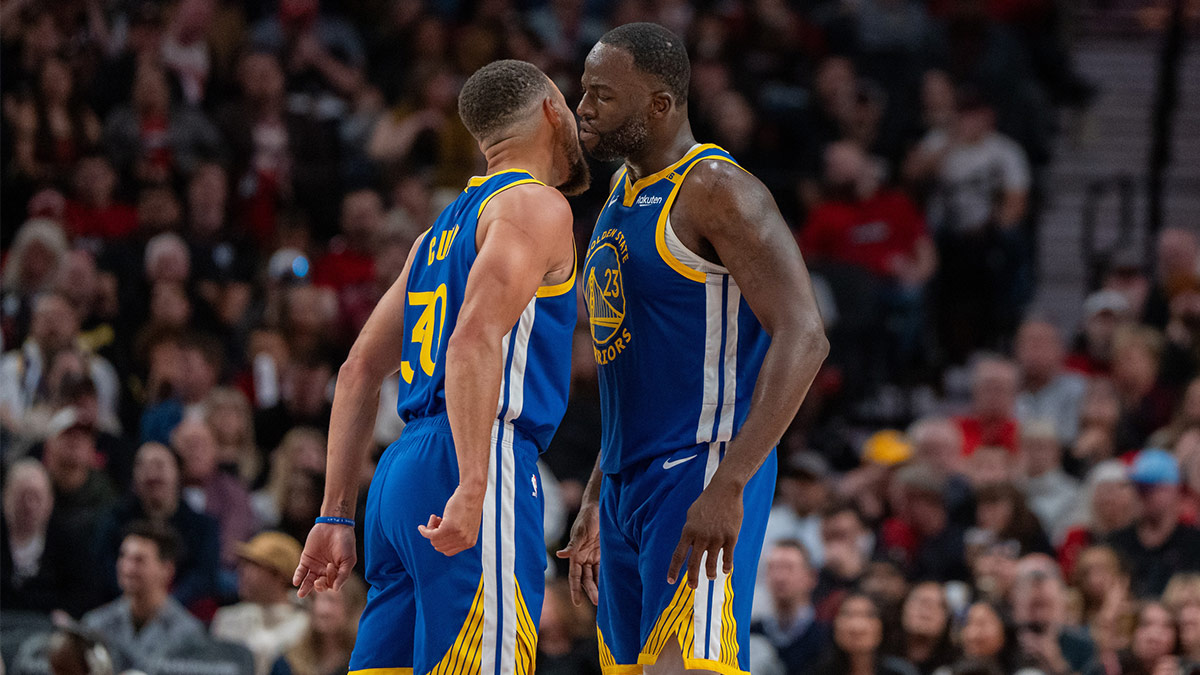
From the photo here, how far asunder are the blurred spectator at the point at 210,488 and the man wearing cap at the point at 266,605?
35.2 inches

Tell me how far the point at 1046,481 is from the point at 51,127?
737cm

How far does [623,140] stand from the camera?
480cm

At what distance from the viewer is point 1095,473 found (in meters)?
Answer: 10.2

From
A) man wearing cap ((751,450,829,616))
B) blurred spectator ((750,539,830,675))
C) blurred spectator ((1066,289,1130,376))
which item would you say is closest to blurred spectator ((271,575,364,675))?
blurred spectator ((750,539,830,675))

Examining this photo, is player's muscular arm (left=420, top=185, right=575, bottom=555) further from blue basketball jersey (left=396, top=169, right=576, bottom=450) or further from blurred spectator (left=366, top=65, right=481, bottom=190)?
blurred spectator (left=366, top=65, right=481, bottom=190)

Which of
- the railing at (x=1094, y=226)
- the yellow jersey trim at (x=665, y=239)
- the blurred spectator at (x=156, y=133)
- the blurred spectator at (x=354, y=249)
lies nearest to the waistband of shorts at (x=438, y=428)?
the yellow jersey trim at (x=665, y=239)

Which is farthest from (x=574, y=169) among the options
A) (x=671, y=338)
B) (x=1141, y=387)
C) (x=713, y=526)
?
(x=1141, y=387)

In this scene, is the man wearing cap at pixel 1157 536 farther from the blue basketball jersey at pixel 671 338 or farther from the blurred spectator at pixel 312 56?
the blurred spectator at pixel 312 56

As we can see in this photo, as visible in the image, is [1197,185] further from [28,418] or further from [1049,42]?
[28,418]

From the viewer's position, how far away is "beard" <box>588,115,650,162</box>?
4.78 metres

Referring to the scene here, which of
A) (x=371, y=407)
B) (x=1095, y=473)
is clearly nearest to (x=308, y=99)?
(x=1095, y=473)

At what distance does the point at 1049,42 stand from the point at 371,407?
38.8 ft

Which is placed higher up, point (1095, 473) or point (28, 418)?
point (28, 418)

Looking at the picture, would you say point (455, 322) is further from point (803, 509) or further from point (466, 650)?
point (803, 509)
